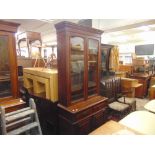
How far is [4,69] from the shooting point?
2.01 metres

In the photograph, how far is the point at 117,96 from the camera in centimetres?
381

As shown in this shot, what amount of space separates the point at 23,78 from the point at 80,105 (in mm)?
1767

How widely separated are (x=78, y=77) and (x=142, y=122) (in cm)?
119

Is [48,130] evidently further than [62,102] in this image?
Yes

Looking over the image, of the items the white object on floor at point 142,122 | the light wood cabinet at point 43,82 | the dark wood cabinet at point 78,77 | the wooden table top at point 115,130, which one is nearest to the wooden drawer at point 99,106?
the dark wood cabinet at point 78,77

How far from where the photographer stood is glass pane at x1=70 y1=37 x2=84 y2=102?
2.23 m

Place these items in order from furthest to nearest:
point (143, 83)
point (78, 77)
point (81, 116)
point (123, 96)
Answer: point (143, 83), point (123, 96), point (78, 77), point (81, 116)

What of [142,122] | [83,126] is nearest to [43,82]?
[83,126]

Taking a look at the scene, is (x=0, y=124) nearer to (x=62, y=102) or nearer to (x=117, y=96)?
(x=62, y=102)

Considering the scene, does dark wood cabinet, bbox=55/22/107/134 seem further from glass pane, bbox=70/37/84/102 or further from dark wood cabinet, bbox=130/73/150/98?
dark wood cabinet, bbox=130/73/150/98

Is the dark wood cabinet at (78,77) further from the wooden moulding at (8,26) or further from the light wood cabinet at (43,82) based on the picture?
the wooden moulding at (8,26)

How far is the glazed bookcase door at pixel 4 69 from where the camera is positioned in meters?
1.94

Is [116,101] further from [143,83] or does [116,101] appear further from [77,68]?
[143,83]
